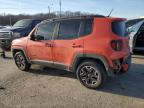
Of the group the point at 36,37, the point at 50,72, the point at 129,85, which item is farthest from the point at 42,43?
the point at 129,85

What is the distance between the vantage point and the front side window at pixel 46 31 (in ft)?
23.3

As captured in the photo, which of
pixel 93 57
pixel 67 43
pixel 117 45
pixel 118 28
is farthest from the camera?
pixel 67 43

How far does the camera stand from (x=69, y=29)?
21.8 ft

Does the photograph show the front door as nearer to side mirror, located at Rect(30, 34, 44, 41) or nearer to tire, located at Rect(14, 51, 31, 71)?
side mirror, located at Rect(30, 34, 44, 41)

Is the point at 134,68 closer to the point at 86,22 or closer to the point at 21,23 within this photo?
the point at 86,22

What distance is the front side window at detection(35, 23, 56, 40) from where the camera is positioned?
23.3 feet

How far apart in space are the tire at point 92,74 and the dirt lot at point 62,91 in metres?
0.17

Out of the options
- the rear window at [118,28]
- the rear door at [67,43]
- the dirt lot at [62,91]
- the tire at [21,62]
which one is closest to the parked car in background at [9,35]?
the tire at [21,62]

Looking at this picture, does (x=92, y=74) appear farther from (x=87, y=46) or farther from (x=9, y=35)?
(x=9, y=35)

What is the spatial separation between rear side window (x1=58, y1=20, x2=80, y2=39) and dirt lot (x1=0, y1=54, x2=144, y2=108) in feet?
4.33

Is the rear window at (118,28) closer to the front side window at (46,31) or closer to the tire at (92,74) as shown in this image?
the tire at (92,74)

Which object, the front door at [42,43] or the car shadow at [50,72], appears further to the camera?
the car shadow at [50,72]

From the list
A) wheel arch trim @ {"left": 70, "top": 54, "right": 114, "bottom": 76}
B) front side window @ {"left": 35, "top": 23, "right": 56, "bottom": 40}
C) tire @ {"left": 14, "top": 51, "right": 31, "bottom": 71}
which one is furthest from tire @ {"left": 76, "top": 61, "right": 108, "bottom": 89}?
tire @ {"left": 14, "top": 51, "right": 31, "bottom": 71}

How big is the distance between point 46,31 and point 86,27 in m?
1.49
